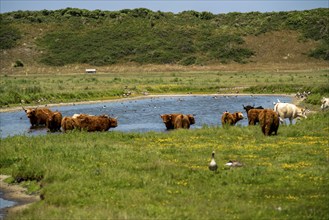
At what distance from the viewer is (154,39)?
101250mm

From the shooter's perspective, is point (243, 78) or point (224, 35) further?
point (224, 35)

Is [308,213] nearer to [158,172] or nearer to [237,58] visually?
[158,172]

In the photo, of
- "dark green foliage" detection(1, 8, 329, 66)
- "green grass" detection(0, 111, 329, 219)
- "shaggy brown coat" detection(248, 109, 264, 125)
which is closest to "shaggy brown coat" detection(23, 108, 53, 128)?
"green grass" detection(0, 111, 329, 219)

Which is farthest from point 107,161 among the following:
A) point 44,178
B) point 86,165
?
point 44,178

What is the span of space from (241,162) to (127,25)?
9284 cm

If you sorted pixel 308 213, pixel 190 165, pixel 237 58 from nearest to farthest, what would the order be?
pixel 308 213, pixel 190 165, pixel 237 58

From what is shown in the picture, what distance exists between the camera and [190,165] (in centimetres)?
1845

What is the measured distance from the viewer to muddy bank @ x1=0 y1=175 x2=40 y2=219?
15892 millimetres

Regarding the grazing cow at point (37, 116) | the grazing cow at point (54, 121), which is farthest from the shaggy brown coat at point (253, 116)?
the grazing cow at point (37, 116)

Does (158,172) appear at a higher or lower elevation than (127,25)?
lower

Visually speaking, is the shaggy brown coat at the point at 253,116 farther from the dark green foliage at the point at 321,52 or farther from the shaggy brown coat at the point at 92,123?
the dark green foliage at the point at 321,52

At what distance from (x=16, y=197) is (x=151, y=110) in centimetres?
2727

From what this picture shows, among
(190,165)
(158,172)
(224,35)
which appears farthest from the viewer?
(224,35)

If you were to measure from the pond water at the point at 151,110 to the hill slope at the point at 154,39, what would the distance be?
36.8 metres
